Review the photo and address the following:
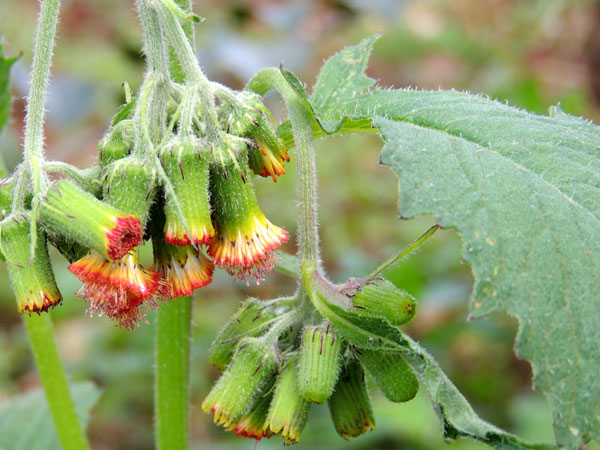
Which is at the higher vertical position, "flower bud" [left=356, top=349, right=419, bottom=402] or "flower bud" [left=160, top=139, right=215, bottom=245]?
"flower bud" [left=160, top=139, right=215, bottom=245]

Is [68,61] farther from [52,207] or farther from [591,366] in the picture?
[591,366]

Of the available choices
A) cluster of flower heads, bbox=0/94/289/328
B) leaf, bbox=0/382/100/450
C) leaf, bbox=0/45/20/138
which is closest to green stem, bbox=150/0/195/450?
cluster of flower heads, bbox=0/94/289/328

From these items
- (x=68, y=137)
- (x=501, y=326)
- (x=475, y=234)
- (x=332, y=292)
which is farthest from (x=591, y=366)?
(x=68, y=137)

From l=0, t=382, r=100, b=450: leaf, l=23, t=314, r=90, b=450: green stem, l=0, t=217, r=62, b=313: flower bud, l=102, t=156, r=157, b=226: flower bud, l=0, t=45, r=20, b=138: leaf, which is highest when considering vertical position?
l=0, t=45, r=20, b=138: leaf

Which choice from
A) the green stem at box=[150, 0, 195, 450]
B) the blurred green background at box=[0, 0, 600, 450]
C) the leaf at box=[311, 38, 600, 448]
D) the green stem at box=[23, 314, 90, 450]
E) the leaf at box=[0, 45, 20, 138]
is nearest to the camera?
the leaf at box=[311, 38, 600, 448]

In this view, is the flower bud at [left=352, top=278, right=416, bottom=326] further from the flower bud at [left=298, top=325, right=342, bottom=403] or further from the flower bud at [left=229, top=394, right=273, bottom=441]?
the flower bud at [left=229, top=394, right=273, bottom=441]

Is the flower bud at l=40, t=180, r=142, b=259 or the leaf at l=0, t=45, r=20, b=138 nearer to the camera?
the flower bud at l=40, t=180, r=142, b=259
